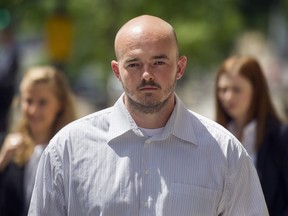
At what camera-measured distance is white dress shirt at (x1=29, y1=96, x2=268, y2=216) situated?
4047 mm

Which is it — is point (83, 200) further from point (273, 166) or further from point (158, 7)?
point (158, 7)

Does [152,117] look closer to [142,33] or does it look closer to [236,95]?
[142,33]

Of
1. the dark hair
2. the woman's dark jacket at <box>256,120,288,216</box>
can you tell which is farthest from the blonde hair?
the woman's dark jacket at <box>256,120,288,216</box>

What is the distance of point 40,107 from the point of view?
22.0 feet

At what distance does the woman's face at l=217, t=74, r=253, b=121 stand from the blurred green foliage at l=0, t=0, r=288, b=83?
11.9 metres

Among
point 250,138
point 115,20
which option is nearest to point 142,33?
point 250,138

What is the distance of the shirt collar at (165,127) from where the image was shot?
4.14 m

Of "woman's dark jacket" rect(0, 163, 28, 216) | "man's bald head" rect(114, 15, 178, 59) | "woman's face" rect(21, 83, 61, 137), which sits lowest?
"woman's dark jacket" rect(0, 163, 28, 216)

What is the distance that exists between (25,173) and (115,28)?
14735mm

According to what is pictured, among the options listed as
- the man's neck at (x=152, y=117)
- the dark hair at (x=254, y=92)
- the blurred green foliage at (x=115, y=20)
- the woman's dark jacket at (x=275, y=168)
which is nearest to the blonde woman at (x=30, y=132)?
the dark hair at (x=254, y=92)

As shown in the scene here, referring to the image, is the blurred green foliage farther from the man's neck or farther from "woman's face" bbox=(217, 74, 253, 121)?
the man's neck

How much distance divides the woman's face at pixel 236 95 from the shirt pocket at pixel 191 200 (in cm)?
247

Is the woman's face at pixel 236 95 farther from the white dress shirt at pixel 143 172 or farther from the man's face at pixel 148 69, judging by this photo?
the man's face at pixel 148 69

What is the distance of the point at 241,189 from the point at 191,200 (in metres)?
0.27
